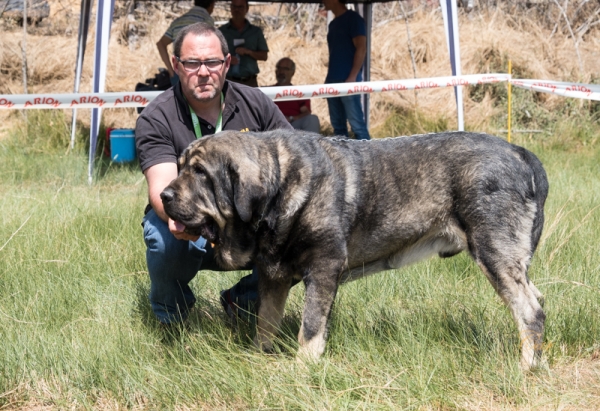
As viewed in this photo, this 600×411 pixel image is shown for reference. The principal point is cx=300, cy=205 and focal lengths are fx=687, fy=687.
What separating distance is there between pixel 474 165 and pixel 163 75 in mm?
7857

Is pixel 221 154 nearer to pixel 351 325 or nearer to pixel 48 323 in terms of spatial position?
pixel 351 325

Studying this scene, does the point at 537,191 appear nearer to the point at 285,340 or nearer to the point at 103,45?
the point at 285,340

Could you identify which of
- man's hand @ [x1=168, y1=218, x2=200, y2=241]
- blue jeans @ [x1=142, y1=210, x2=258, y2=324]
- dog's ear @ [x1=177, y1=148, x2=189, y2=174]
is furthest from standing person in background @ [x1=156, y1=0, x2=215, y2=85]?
man's hand @ [x1=168, y1=218, x2=200, y2=241]

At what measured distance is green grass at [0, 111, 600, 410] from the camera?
3.08 metres

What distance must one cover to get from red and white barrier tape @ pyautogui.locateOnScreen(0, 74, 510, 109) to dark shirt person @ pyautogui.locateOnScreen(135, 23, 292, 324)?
364 centimetres

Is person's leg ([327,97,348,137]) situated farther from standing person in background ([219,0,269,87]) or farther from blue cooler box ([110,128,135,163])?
blue cooler box ([110,128,135,163])

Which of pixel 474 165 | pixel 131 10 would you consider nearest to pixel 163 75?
pixel 131 10

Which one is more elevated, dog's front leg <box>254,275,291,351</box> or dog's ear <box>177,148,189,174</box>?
dog's ear <box>177,148,189,174</box>

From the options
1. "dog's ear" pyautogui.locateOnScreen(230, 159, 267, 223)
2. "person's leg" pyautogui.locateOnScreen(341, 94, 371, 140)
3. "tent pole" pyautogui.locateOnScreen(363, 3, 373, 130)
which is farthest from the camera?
"tent pole" pyautogui.locateOnScreen(363, 3, 373, 130)

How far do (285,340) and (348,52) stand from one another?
24.1 feet

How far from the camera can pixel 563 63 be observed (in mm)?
14117

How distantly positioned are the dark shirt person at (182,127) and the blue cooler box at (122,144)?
20.1 ft

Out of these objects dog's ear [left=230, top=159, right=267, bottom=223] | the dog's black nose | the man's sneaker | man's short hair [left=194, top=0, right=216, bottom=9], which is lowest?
the man's sneaker

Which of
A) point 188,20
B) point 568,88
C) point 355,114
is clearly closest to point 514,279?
point 568,88
